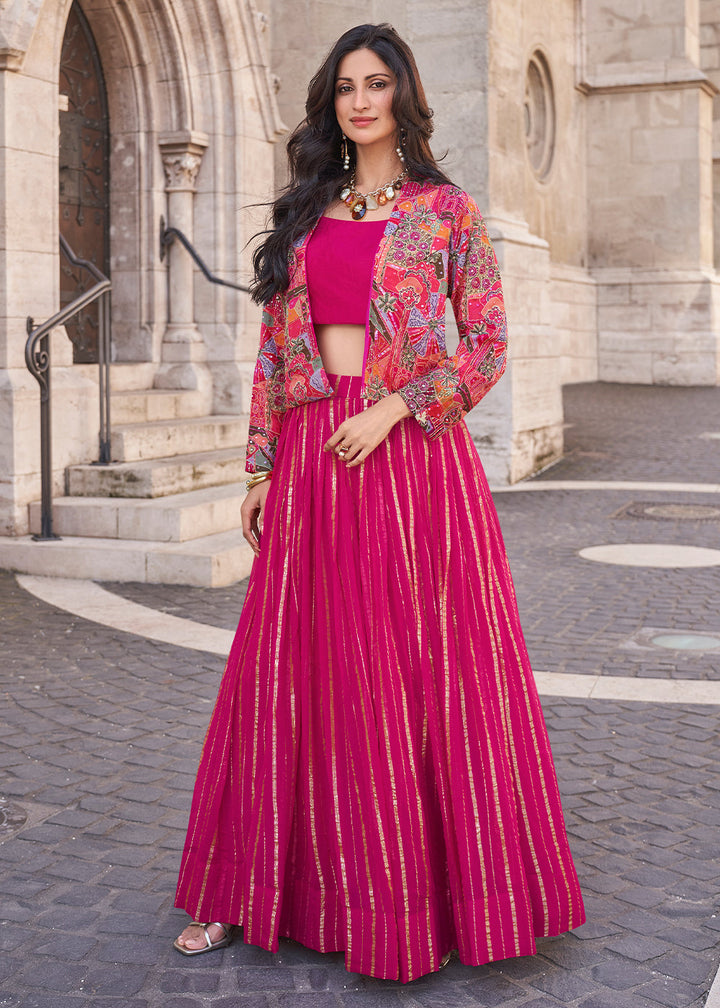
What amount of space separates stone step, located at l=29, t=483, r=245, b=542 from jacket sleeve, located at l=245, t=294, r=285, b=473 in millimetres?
4660

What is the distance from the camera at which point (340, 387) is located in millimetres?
2689

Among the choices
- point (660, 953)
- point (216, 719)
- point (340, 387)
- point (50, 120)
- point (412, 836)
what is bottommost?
point (660, 953)

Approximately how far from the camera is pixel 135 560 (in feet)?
23.5

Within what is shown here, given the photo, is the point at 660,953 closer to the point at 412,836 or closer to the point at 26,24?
A: the point at 412,836

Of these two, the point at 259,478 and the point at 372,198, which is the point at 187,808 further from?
the point at 372,198

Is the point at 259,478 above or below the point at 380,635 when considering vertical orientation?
above

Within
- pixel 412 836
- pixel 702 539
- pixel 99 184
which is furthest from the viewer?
pixel 99 184

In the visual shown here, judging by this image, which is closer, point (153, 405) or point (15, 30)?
point (15, 30)

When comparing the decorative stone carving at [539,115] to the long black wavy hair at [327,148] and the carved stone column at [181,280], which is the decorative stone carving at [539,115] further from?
the long black wavy hair at [327,148]

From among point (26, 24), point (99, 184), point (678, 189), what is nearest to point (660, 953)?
point (26, 24)

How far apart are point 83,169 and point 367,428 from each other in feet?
27.1

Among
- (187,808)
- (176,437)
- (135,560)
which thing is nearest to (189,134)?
(176,437)

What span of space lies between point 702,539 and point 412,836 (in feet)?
21.1

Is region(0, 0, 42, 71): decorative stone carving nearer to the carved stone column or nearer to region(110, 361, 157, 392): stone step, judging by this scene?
the carved stone column
